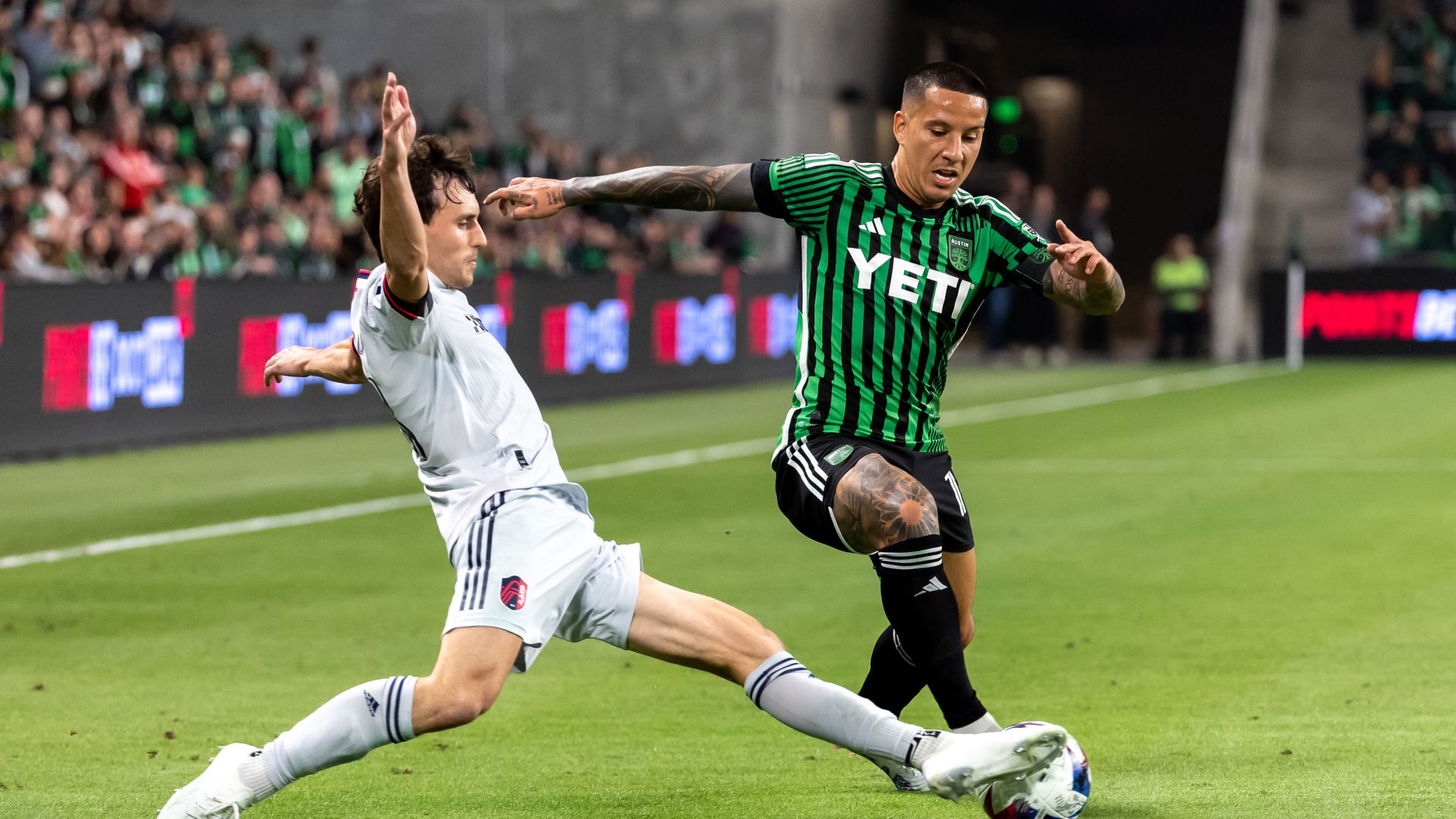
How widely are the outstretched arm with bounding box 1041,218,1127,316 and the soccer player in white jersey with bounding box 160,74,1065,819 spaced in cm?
126

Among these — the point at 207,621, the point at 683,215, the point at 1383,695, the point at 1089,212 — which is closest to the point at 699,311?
the point at 683,215

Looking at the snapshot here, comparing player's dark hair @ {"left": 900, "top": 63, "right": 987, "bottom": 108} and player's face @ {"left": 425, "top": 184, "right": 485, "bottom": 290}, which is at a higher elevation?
player's dark hair @ {"left": 900, "top": 63, "right": 987, "bottom": 108}

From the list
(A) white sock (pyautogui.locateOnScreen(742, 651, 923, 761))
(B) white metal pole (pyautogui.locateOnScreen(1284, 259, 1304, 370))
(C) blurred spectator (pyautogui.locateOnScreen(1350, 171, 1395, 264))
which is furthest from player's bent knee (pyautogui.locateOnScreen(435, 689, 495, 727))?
Result: (C) blurred spectator (pyautogui.locateOnScreen(1350, 171, 1395, 264))

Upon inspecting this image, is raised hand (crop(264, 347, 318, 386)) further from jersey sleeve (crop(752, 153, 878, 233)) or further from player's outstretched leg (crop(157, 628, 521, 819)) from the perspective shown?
jersey sleeve (crop(752, 153, 878, 233))

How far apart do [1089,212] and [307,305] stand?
15755mm

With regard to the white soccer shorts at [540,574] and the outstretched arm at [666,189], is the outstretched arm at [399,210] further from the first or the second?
the outstretched arm at [666,189]

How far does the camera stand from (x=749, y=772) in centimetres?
612

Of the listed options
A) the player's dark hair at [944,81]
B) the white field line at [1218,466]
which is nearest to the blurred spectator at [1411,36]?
the white field line at [1218,466]

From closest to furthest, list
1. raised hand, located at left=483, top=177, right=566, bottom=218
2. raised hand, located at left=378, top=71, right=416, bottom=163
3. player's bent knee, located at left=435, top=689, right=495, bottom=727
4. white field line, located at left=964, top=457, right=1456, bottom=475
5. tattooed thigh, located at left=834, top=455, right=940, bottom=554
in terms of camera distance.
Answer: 1. raised hand, located at left=378, top=71, right=416, bottom=163
2. player's bent knee, located at left=435, top=689, right=495, bottom=727
3. tattooed thigh, located at left=834, top=455, right=940, bottom=554
4. raised hand, located at left=483, top=177, right=566, bottom=218
5. white field line, located at left=964, top=457, right=1456, bottom=475

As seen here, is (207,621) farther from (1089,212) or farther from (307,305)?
(1089,212)

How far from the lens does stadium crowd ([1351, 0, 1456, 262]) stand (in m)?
32.2

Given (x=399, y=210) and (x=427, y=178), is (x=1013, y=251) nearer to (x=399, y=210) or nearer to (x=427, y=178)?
(x=427, y=178)

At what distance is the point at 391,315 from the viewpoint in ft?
16.1

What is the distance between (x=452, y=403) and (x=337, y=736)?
2.82 ft
